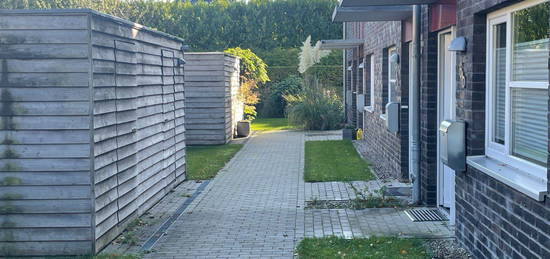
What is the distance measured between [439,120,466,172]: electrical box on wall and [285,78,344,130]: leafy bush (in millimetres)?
15457

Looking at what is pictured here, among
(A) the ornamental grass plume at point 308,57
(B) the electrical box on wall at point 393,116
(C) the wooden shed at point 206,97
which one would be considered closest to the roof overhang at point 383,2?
(B) the electrical box on wall at point 393,116

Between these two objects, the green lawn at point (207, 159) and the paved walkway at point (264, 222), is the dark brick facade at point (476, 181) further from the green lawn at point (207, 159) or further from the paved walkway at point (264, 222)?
the green lawn at point (207, 159)

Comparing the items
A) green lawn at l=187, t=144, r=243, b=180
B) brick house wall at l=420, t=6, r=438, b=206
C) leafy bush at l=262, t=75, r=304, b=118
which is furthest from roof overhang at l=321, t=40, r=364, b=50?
leafy bush at l=262, t=75, r=304, b=118

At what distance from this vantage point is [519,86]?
5133 mm

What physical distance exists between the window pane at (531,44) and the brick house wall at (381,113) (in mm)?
5204

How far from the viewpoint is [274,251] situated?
6.75m

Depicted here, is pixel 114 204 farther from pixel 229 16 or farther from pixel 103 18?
pixel 229 16

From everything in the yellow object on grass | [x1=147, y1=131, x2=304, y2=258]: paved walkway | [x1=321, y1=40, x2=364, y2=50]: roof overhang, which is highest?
[x1=321, y1=40, x2=364, y2=50]: roof overhang

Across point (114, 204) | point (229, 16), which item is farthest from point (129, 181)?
point (229, 16)

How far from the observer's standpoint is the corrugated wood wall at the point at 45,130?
640cm

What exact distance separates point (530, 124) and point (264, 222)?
13.0ft

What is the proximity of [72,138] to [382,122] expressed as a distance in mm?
7696

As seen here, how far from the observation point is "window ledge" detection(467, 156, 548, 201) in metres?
4.36

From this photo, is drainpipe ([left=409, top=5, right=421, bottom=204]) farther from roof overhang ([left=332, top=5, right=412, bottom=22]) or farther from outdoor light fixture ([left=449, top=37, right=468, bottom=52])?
outdoor light fixture ([left=449, top=37, right=468, bottom=52])
